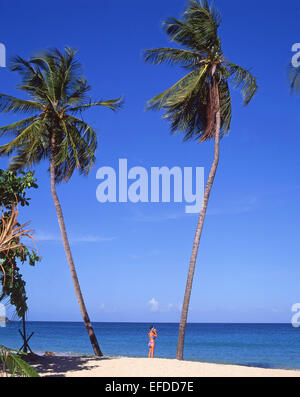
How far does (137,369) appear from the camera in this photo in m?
15.0

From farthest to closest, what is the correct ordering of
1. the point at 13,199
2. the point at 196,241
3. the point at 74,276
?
1. the point at 74,276
2. the point at 196,241
3. the point at 13,199

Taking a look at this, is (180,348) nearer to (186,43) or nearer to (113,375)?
(113,375)

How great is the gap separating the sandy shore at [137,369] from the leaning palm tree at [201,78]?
18.5 feet

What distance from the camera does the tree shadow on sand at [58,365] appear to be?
14.6 m

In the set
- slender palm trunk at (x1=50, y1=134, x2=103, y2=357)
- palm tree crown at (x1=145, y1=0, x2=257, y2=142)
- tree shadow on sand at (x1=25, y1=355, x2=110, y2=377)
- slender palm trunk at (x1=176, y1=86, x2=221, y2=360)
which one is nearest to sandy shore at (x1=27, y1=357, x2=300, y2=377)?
tree shadow on sand at (x1=25, y1=355, x2=110, y2=377)

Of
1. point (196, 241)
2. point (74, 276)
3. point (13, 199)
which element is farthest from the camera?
point (74, 276)

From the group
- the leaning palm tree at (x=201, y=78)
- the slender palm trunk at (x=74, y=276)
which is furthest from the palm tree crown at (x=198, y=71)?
the slender palm trunk at (x=74, y=276)

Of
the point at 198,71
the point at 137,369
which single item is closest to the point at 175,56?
the point at 198,71

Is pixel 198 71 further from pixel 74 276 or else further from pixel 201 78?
pixel 74 276

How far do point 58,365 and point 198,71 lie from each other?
42.6ft

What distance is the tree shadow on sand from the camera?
47.8 ft

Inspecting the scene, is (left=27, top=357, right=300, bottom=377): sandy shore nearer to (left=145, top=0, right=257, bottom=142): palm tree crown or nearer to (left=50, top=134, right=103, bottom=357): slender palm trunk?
(left=50, top=134, right=103, bottom=357): slender palm trunk
